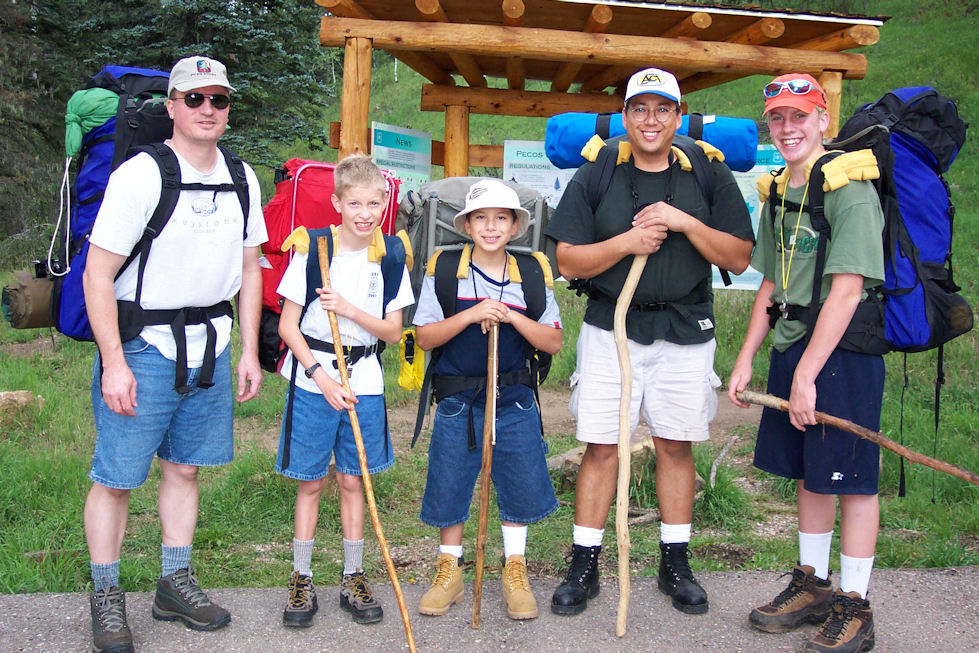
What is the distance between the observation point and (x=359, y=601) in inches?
144

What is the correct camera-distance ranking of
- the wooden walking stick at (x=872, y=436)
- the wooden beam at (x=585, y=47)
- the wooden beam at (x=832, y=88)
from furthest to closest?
the wooden beam at (x=832, y=88) → the wooden beam at (x=585, y=47) → the wooden walking stick at (x=872, y=436)

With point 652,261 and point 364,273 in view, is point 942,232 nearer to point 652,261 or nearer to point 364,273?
point 652,261

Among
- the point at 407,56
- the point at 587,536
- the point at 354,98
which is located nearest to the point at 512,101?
the point at 407,56

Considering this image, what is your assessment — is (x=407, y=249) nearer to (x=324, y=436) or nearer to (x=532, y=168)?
(x=324, y=436)

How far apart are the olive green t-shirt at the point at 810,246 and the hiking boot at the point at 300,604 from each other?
2.27 metres

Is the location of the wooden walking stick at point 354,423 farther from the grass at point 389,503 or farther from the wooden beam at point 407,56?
the wooden beam at point 407,56

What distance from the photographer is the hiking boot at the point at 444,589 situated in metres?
3.69

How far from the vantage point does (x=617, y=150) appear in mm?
3748

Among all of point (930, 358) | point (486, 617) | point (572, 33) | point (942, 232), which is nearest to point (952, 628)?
point (942, 232)

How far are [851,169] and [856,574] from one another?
161cm

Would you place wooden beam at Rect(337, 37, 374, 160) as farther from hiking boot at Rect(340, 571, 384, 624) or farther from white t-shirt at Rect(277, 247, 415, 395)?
hiking boot at Rect(340, 571, 384, 624)

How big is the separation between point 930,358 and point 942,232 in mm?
5763

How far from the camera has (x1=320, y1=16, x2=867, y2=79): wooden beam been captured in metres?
5.66

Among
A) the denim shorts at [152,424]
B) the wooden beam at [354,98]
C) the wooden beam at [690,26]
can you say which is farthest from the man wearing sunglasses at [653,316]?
the wooden beam at [690,26]
